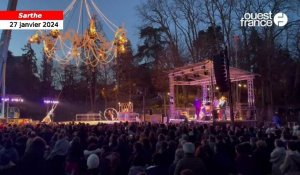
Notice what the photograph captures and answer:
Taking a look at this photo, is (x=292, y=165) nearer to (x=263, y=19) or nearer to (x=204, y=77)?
(x=204, y=77)

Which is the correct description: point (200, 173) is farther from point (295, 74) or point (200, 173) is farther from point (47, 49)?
point (295, 74)

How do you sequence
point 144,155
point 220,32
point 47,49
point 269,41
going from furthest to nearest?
1. point 220,32
2. point 269,41
3. point 47,49
4. point 144,155

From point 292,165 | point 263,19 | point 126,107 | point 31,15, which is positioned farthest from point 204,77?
point 292,165

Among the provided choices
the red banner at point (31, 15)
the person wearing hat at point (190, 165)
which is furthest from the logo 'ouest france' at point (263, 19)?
the person wearing hat at point (190, 165)

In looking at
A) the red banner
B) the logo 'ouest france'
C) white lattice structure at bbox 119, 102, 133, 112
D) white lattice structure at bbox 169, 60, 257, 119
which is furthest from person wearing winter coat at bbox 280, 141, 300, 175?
A: the logo 'ouest france'

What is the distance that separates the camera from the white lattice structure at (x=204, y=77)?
28219mm

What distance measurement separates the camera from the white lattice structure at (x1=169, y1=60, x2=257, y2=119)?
28219 mm

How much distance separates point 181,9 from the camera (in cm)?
4634

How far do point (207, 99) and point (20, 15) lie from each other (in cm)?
1717

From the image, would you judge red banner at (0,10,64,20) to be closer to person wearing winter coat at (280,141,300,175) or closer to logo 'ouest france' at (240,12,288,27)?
person wearing winter coat at (280,141,300,175)

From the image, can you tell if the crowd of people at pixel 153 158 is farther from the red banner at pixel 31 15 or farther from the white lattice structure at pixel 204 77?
the white lattice structure at pixel 204 77

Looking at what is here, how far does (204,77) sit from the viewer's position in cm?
3209

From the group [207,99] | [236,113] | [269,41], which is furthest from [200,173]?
[269,41]

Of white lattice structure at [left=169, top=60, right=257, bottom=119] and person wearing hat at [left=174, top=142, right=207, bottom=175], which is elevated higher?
white lattice structure at [left=169, top=60, right=257, bottom=119]
